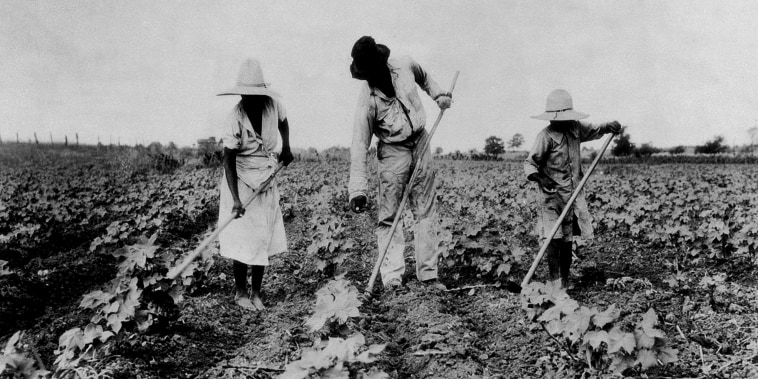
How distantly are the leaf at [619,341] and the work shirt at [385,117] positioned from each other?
7.20ft

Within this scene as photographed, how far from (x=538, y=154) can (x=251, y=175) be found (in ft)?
7.10

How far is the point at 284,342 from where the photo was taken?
3381 mm

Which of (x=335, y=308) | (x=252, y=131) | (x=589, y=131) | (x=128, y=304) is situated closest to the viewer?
(x=335, y=308)

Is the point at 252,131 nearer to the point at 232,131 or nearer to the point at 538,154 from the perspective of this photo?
the point at 232,131

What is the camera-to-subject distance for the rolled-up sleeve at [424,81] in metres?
4.73

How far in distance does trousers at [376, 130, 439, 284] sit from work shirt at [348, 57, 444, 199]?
126 mm

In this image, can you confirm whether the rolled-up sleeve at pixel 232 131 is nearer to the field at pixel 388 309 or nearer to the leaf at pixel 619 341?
the field at pixel 388 309

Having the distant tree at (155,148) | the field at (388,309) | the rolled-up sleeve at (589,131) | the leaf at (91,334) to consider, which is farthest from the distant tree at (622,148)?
the leaf at (91,334)

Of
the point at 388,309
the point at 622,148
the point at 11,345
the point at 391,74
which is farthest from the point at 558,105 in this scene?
the point at 622,148

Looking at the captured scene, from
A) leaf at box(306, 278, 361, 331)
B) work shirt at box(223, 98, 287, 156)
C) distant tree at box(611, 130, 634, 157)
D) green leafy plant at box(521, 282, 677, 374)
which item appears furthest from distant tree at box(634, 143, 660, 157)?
leaf at box(306, 278, 361, 331)

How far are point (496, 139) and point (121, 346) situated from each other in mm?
33826

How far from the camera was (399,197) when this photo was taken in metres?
4.64

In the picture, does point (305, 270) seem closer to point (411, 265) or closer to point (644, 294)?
point (411, 265)

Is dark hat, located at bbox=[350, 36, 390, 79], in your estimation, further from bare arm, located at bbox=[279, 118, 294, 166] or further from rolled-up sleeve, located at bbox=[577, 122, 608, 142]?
rolled-up sleeve, located at bbox=[577, 122, 608, 142]
